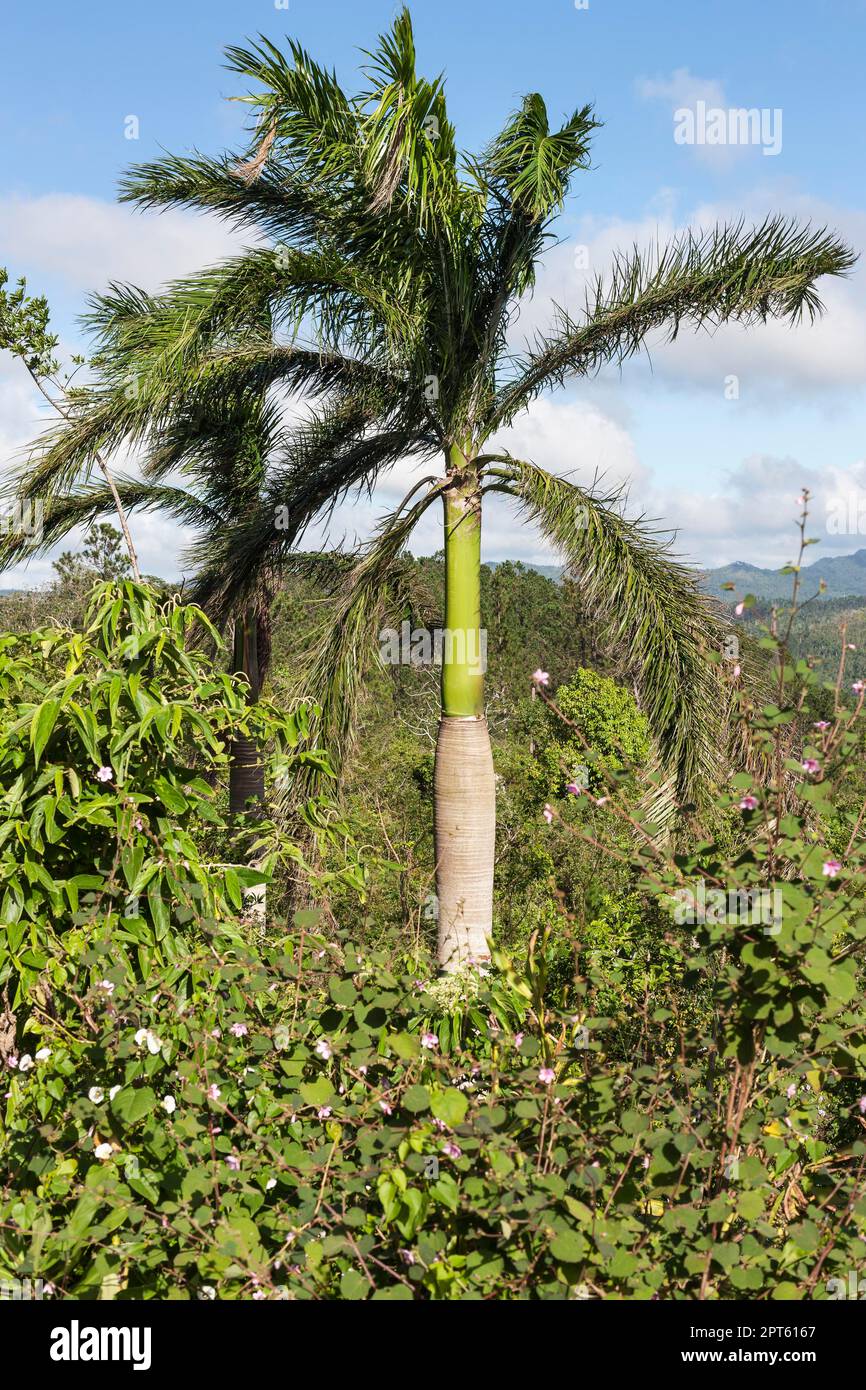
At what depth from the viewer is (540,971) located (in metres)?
2.78

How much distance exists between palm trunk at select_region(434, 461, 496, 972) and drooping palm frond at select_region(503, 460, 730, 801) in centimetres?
69

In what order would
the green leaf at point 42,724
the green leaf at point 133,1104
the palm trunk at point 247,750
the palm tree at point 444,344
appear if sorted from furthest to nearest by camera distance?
the palm trunk at point 247,750, the palm tree at point 444,344, the green leaf at point 42,724, the green leaf at point 133,1104

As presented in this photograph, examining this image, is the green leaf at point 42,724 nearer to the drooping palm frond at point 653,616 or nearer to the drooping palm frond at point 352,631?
the drooping palm frond at point 352,631

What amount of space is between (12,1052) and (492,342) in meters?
6.27

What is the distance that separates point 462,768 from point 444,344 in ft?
10.9

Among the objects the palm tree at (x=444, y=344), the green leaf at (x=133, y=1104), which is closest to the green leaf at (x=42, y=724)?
the green leaf at (x=133, y=1104)

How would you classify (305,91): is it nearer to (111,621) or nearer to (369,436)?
(369,436)

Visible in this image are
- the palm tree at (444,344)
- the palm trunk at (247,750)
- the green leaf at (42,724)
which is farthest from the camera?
the palm trunk at (247,750)

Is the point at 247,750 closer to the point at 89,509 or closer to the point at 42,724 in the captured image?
the point at 89,509

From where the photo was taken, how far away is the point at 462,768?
7363mm

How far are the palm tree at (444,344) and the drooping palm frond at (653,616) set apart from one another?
2 cm

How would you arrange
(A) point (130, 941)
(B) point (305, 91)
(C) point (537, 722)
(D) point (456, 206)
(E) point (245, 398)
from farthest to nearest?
(C) point (537, 722), (E) point (245, 398), (D) point (456, 206), (B) point (305, 91), (A) point (130, 941)

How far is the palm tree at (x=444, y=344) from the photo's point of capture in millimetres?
6527
